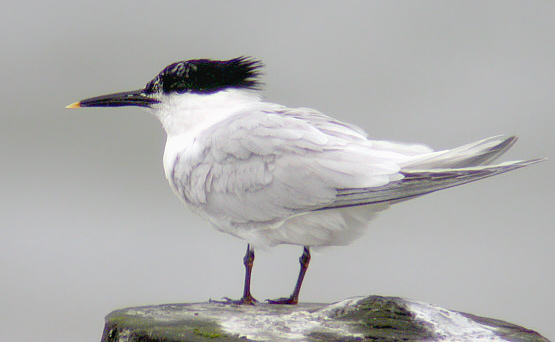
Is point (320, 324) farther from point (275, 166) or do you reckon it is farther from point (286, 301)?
point (275, 166)

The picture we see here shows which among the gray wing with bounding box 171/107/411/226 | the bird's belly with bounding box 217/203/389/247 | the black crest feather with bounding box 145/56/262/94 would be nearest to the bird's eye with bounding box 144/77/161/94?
the black crest feather with bounding box 145/56/262/94

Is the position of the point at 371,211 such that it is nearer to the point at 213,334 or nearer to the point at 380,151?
the point at 380,151

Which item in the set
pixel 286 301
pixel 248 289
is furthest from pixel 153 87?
pixel 286 301

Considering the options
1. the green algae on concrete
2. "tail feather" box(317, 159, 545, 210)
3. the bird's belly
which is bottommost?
the green algae on concrete

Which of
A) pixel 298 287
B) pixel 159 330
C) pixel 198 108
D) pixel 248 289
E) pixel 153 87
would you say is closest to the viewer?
pixel 159 330

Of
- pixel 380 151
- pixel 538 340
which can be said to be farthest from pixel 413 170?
pixel 538 340

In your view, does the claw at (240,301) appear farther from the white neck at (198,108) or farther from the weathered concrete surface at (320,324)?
the white neck at (198,108)

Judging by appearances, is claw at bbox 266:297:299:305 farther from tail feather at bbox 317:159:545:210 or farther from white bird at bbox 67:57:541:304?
tail feather at bbox 317:159:545:210
